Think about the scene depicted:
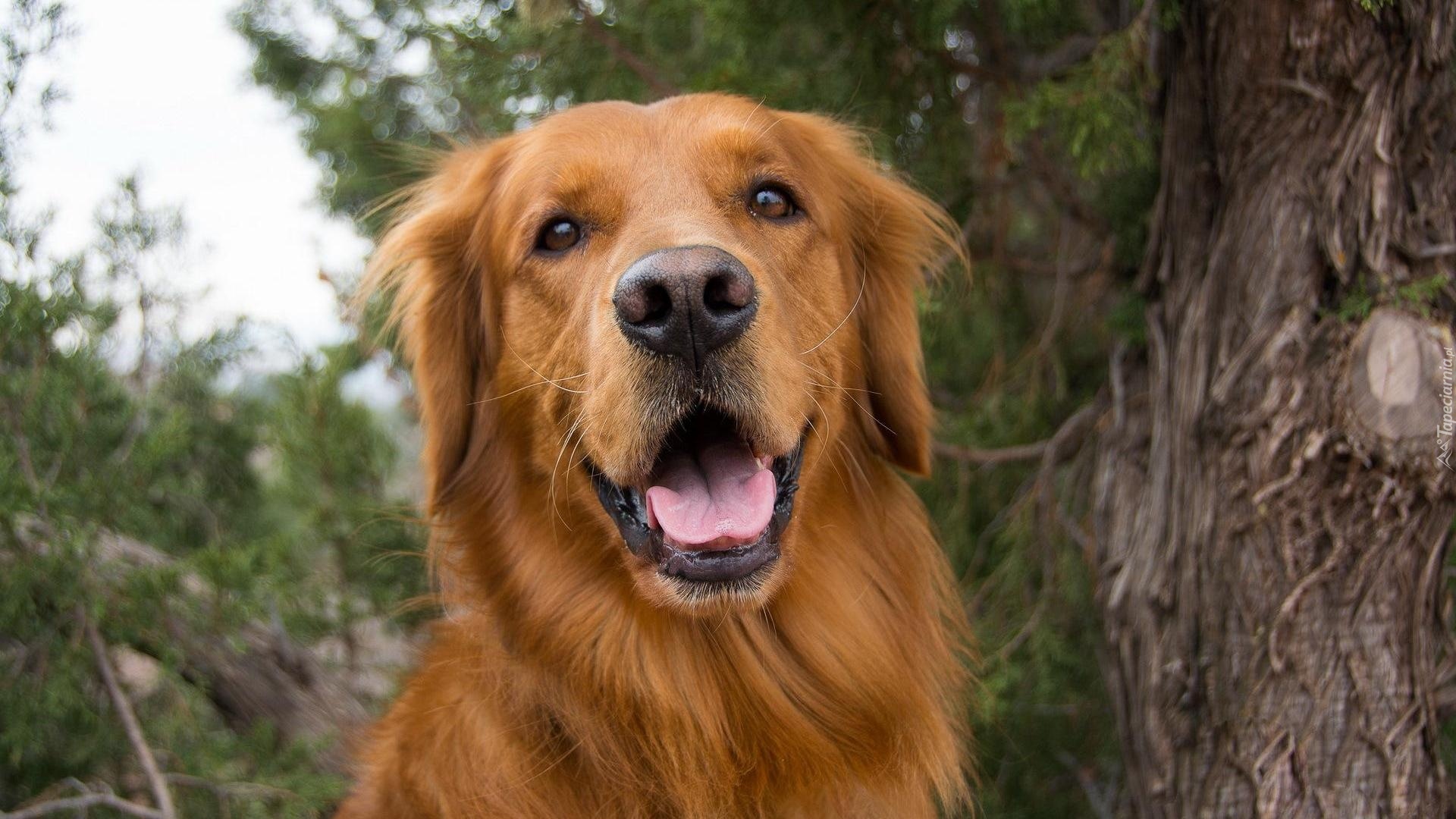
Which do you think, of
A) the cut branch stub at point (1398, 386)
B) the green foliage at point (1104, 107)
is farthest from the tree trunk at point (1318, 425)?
the green foliage at point (1104, 107)

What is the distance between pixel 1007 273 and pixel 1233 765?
2.29 metres

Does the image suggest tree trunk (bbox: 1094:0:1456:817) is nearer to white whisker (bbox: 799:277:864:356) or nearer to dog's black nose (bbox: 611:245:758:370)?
white whisker (bbox: 799:277:864:356)

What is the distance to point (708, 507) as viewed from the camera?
2.11 m

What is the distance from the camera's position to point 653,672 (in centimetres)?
232

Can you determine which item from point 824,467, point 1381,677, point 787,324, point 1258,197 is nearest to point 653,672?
point 824,467

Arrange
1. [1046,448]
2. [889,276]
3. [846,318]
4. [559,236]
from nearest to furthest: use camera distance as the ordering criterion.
Answer: [559,236] < [846,318] < [889,276] < [1046,448]

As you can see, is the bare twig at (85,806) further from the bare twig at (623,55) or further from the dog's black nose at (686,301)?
the bare twig at (623,55)

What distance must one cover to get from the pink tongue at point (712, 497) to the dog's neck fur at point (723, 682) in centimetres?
25

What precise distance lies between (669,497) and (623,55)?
2.10 meters

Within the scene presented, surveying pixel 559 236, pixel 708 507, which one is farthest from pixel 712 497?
pixel 559 236

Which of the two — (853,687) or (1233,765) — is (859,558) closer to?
(853,687)

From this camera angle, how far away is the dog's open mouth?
207 centimetres

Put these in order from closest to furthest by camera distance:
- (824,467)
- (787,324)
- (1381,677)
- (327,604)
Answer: (787,324) → (1381,677) → (824,467) → (327,604)

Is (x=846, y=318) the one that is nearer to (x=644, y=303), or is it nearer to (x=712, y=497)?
(x=712, y=497)
